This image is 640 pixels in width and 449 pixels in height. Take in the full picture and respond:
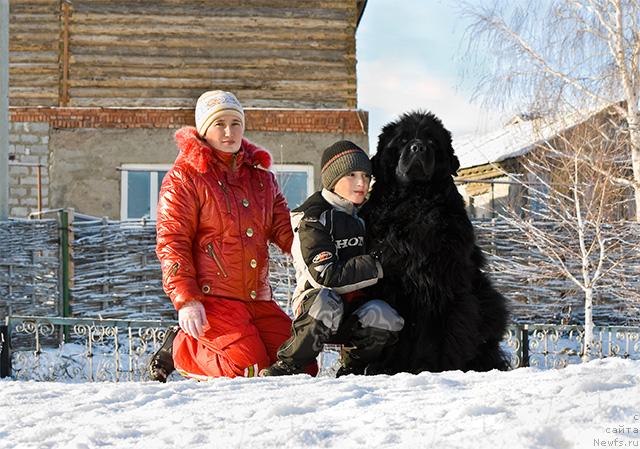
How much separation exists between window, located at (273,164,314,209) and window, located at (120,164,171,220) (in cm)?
179

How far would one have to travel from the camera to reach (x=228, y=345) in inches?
154

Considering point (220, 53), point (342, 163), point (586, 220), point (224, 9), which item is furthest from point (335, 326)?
point (224, 9)

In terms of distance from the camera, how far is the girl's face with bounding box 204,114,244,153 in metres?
4.11

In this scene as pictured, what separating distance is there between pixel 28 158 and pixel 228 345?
34.0ft

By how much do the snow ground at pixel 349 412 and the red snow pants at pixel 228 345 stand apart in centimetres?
45

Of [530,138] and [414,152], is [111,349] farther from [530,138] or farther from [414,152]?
[530,138]

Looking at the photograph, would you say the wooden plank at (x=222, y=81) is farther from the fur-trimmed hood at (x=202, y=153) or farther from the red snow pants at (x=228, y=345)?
the red snow pants at (x=228, y=345)

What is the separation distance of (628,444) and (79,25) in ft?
42.0

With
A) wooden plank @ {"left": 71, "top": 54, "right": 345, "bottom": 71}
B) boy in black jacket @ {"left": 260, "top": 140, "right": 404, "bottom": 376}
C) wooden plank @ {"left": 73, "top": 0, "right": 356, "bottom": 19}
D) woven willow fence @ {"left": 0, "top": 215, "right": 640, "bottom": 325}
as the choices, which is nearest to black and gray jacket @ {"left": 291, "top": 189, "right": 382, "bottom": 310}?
boy in black jacket @ {"left": 260, "top": 140, "right": 404, "bottom": 376}

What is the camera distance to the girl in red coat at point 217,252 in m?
3.88

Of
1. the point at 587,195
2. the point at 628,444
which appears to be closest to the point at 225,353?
the point at 628,444

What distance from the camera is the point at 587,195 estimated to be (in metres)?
10.5

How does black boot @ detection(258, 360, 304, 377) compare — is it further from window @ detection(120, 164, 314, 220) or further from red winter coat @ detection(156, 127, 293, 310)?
window @ detection(120, 164, 314, 220)

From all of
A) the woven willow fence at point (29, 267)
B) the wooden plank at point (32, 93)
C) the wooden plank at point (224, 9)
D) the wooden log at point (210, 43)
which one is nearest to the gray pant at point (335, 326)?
the woven willow fence at point (29, 267)
